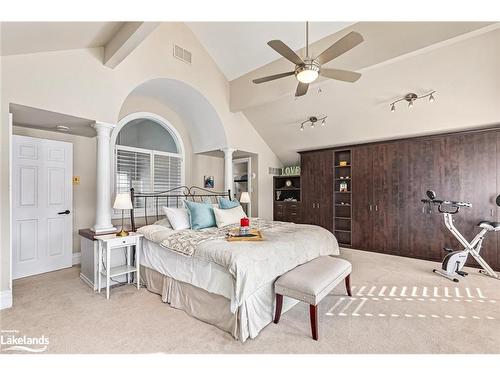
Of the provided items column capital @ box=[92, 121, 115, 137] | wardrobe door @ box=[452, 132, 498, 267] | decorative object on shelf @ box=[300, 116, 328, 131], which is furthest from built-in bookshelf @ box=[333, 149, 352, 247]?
column capital @ box=[92, 121, 115, 137]

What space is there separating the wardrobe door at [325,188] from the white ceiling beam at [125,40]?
4.38m

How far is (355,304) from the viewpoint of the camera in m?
2.69

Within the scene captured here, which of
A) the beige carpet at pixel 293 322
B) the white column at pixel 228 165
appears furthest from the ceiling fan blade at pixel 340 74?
the white column at pixel 228 165

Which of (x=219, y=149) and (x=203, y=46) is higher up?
(x=203, y=46)

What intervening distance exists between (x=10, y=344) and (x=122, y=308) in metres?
0.86

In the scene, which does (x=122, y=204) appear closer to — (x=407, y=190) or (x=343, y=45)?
(x=343, y=45)

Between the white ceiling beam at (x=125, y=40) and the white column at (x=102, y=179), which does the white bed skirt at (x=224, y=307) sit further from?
the white ceiling beam at (x=125, y=40)

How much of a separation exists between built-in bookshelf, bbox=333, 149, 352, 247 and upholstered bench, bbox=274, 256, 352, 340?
128 inches

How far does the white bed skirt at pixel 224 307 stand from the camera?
2.04 m

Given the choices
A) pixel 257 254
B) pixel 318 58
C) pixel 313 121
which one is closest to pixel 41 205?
pixel 257 254

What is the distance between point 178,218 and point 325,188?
3761 mm

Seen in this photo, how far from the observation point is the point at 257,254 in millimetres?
2209
